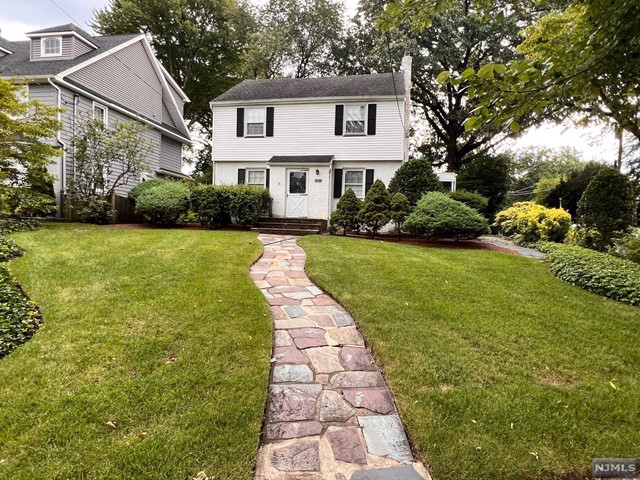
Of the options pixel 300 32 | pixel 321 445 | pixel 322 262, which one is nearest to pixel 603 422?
pixel 321 445

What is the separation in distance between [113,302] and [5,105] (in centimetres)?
732

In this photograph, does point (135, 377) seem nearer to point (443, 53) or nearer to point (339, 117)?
point (339, 117)

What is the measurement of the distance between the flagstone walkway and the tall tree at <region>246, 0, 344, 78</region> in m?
22.7

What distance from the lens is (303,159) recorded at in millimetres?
14234

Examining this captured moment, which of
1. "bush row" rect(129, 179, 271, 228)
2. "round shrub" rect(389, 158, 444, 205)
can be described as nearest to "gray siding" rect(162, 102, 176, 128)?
"bush row" rect(129, 179, 271, 228)

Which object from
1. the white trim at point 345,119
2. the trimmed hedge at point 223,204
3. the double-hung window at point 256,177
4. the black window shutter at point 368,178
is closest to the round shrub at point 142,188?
the trimmed hedge at point 223,204

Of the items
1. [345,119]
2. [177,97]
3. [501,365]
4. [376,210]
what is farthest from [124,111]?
[501,365]

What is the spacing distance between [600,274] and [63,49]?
1844cm

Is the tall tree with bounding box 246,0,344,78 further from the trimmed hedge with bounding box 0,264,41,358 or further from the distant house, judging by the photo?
the trimmed hedge with bounding box 0,264,41,358

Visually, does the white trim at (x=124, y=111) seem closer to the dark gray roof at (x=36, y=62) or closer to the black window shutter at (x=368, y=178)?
the dark gray roof at (x=36, y=62)

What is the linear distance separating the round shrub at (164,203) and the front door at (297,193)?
4005 mm

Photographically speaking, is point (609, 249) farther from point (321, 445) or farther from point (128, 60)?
point (128, 60)

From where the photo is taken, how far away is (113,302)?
4203 millimetres

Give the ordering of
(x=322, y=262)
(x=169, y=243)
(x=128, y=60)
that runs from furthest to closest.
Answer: (x=128, y=60), (x=169, y=243), (x=322, y=262)
